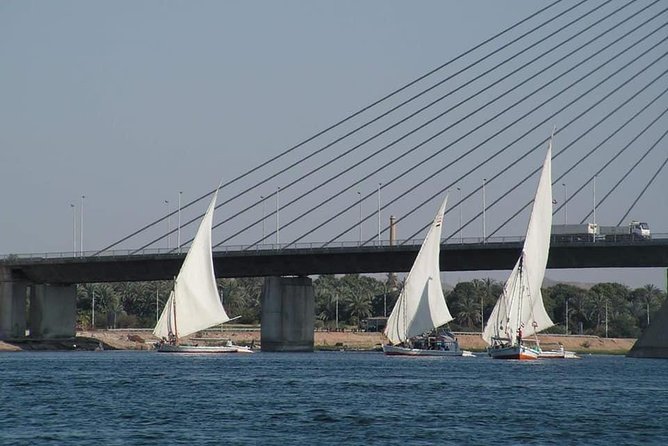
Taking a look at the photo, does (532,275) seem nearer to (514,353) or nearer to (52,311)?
(514,353)

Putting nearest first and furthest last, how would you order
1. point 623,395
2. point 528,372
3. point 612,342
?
point 623,395 < point 528,372 < point 612,342

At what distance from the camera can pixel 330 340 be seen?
181 m

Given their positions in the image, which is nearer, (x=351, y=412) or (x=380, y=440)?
(x=380, y=440)

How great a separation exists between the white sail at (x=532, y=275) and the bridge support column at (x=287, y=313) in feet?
97.7

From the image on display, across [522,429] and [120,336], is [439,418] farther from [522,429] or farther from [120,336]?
[120,336]

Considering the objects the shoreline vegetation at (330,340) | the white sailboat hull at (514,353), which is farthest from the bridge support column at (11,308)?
the white sailboat hull at (514,353)

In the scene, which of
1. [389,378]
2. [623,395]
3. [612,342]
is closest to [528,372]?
[389,378]

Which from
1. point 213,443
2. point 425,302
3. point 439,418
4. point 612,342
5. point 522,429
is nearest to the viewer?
point 213,443

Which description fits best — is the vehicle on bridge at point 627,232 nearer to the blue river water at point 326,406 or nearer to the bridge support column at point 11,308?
the blue river water at point 326,406

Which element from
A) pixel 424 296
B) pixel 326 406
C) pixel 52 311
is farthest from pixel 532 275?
pixel 52 311

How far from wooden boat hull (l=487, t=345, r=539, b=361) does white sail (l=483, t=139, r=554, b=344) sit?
42.1 inches

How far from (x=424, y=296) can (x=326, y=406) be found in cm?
6268

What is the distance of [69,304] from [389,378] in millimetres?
73523

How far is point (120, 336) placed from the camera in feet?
541
